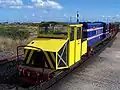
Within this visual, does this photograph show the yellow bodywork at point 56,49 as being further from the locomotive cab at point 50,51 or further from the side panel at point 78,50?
the side panel at point 78,50

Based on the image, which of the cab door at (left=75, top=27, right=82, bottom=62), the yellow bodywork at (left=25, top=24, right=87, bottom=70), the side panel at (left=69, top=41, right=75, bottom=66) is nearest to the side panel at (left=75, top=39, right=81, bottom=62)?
the cab door at (left=75, top=27, right=82, bottom=62)

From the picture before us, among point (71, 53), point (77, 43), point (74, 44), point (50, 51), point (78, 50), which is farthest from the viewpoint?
point (78, 50)

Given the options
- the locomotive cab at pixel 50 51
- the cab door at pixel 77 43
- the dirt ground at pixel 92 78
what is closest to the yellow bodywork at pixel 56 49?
the locomotive cab at pixel 50 51

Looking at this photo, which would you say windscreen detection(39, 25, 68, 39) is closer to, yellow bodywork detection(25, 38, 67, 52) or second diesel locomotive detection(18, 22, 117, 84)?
second diesel locomotive detection(18, 22, 117, 84)

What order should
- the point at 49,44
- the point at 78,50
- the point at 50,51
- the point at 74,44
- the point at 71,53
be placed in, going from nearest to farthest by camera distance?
1. the point at 50,51
2. the point at 49,44
3. the point at 71,53
4. the point at 74,44
5. the point at 78,50

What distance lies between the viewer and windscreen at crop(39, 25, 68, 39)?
1081 centimetres

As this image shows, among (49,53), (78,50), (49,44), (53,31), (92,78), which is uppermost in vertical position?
(53,31)

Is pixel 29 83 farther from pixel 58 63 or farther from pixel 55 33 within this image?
pixel 55 33

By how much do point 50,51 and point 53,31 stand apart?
1.57 m

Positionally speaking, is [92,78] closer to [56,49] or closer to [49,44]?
[56,49]

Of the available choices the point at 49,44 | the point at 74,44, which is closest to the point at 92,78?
the point at 74,44

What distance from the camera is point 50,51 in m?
9.88

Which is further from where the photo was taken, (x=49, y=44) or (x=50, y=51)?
(x=49, y=44)

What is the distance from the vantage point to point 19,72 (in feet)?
32.3
